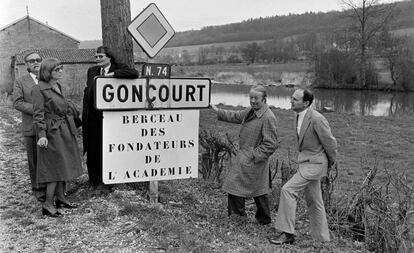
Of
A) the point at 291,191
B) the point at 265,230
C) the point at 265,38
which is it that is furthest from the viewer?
the point at 265,38

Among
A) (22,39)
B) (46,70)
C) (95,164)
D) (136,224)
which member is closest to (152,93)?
(46,70)

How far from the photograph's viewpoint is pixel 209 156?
786 centimetres

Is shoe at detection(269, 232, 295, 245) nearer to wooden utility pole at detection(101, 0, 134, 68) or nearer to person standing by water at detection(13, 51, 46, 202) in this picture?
person standing by water at detection(13, 51, 46, 202)

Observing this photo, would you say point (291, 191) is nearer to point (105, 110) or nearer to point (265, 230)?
point (265, 230)

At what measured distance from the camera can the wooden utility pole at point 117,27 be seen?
627cm

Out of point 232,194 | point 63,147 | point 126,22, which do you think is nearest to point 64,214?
point 63,147

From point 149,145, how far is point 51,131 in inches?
45.2

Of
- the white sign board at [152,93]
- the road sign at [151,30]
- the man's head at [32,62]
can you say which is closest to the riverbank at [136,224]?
the white sign board at [152,93]

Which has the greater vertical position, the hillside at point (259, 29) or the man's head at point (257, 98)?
the hillside at point (259, 29)

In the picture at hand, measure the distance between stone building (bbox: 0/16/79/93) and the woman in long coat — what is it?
39.7 meters

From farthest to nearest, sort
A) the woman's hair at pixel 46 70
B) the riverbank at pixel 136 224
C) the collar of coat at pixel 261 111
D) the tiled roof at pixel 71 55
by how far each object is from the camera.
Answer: the tiled roof at pixel 71 55, the collar of coat at pixel 261 111, the woman's hair at pixel 46 70, the riverbank at pixel 136 224

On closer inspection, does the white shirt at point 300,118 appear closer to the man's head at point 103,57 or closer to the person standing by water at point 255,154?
the person standing by water at point 255,154

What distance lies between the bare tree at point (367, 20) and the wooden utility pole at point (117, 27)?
182 ft

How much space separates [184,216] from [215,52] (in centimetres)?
10341
